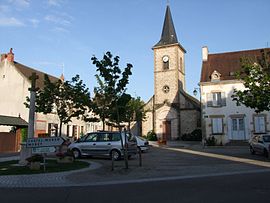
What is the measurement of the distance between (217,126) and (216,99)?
305 centimetres

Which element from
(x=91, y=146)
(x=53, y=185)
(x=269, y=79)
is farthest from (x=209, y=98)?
(x=53, y=185)

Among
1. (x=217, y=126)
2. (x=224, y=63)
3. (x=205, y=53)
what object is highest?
(x=205, y=53)

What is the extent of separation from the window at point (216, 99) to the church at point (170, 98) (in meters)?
4.85

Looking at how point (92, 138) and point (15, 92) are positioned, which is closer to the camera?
point (92, 138)

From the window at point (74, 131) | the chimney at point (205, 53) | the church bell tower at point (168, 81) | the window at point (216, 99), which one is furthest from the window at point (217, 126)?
the window at point (74, 131)

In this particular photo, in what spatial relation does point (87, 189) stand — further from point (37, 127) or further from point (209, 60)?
point (209, 60)

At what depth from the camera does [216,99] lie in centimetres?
3262

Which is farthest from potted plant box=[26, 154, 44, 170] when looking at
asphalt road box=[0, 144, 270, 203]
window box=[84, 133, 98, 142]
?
window box=[84, 133, 98, 142]

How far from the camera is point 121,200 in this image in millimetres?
6730

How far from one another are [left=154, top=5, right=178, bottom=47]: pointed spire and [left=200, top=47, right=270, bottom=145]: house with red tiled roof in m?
9.40

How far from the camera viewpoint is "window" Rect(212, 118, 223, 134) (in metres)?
31.8

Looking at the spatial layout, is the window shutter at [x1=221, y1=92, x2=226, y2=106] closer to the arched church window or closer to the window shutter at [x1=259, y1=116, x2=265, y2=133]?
the window shutter at [x1=259, y1=116, x2=265, y2=133]

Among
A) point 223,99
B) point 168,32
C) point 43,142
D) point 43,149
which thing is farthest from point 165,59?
point 43,149

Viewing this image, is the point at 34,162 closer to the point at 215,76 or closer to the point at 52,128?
the point at 52,128
